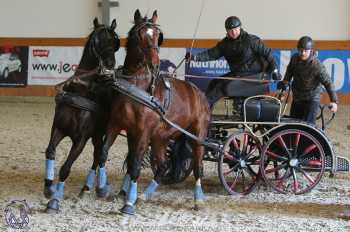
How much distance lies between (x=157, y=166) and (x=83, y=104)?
934mm

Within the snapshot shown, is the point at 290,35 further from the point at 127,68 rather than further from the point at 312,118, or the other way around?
the point at 127,68

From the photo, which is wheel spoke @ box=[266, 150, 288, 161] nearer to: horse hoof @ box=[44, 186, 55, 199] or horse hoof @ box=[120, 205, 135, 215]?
horse hoof @ box=[120, 205, 135, 215]

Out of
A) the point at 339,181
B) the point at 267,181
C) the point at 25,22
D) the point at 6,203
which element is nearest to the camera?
the point at 6,203

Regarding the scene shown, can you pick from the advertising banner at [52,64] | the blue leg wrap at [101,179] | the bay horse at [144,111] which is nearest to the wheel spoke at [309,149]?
the bay horse at [144,111]

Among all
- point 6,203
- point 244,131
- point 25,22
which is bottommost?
point 6,203

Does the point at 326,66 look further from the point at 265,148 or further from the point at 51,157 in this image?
the point at 51,157

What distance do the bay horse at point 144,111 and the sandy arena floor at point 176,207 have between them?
22cm

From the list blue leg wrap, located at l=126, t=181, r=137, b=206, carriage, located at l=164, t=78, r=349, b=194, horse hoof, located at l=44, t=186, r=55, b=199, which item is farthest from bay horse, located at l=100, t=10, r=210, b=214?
horse hoof, located at l=44, t=186, r=55, b=199

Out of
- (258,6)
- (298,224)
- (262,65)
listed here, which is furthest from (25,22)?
(298,224)

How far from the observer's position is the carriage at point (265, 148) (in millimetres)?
5383

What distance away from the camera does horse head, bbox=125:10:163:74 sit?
4.44 metres

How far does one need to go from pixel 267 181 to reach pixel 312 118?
0.85 meters

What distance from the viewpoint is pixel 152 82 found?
15.4 feet

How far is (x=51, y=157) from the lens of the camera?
4.84 meters
